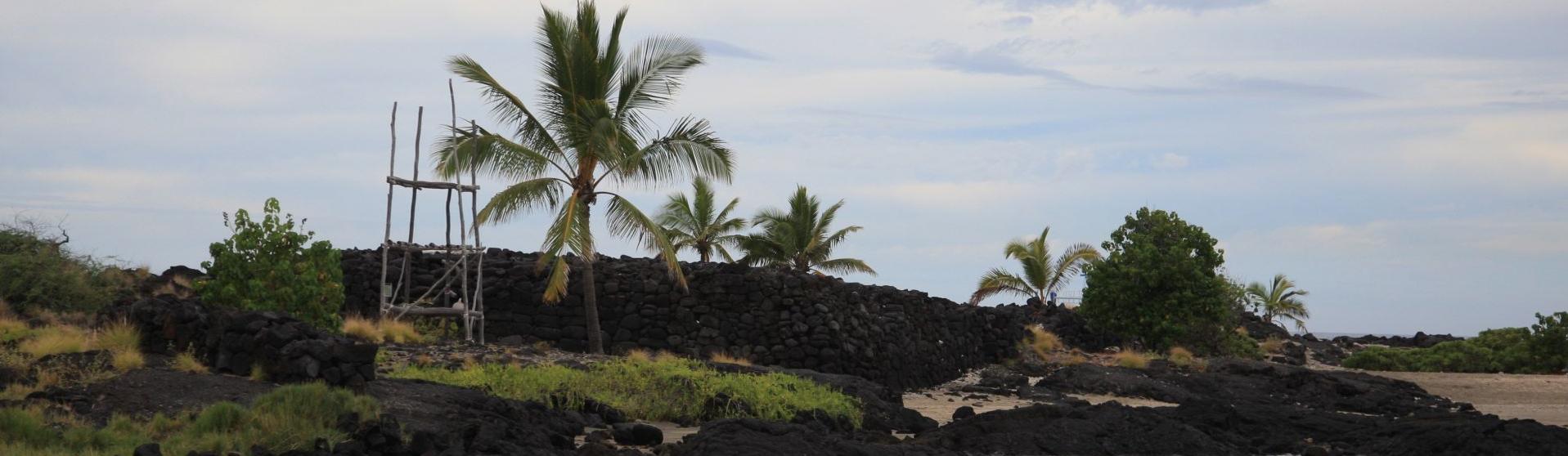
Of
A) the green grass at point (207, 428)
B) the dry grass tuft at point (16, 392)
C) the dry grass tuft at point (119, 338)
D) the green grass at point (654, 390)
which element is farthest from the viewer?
the green grass at point (654, 390)

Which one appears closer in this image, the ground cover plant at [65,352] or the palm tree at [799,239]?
the ground cover plant at [65,352]

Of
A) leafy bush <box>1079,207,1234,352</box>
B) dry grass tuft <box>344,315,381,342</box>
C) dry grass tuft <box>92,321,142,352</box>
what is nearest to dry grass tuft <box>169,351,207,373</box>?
dry grass tuft <box>92,321,142,352</box>

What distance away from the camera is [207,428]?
9227 mm

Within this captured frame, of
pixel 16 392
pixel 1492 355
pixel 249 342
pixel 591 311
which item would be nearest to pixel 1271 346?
pixel 1492 355

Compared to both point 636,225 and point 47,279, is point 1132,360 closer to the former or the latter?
point 636,225

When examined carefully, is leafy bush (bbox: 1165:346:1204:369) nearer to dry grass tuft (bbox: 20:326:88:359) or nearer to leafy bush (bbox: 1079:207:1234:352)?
leafy bush (bbox: 1079:207:1234:352)

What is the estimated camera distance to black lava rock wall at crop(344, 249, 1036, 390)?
19.6 m

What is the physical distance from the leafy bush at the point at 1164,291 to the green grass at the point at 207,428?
21511mm

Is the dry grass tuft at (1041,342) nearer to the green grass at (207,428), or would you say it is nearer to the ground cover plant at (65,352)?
the ground cover plant at (65,352)

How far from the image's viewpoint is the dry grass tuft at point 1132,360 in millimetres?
24828

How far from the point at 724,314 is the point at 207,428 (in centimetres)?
1149

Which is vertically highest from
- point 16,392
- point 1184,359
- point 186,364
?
point 1184,359

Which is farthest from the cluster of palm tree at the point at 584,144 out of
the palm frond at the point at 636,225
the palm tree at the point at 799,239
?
the palm tree at the point at 799,239

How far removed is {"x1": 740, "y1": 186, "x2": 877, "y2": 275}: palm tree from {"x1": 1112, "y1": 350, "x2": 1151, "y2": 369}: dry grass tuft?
24.9 ft
